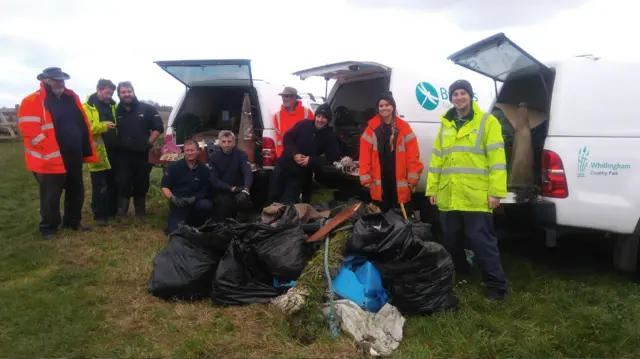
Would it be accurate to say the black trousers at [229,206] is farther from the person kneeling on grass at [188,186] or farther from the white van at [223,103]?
the white van at [223,103]

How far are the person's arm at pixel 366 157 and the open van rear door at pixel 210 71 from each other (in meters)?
1.51

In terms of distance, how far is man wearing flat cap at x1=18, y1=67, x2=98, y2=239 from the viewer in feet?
17.6

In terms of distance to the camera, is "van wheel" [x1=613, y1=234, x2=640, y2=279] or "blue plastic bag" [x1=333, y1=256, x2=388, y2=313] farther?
"van wheel" [x1=613, y1=234, x2=640, y2=279]

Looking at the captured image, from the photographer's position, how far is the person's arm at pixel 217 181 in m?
5.55

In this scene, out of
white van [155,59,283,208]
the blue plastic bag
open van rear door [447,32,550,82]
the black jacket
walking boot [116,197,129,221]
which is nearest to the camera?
the blue plastic bag

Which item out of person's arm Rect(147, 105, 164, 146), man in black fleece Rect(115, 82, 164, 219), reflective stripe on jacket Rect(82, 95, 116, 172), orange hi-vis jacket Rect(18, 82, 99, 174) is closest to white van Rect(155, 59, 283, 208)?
person's arm Rect(147, 105, 164, 146)

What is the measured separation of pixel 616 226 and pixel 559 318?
3.06 feet

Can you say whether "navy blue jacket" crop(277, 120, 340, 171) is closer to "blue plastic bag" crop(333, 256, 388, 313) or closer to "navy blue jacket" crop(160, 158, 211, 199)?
"navy blue jacket" crop(160, 158, 211, 199)

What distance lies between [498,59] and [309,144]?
2.15 m

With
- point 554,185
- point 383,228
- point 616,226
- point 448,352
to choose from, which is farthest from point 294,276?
point 616,226

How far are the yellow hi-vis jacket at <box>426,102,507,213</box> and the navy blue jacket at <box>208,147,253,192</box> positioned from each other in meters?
2.46

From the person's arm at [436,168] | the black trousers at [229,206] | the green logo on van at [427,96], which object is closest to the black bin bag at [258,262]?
the person's arm at [436,168]

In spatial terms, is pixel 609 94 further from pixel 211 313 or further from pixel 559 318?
pixel 211 313

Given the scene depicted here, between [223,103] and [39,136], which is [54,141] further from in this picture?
[223,103]
